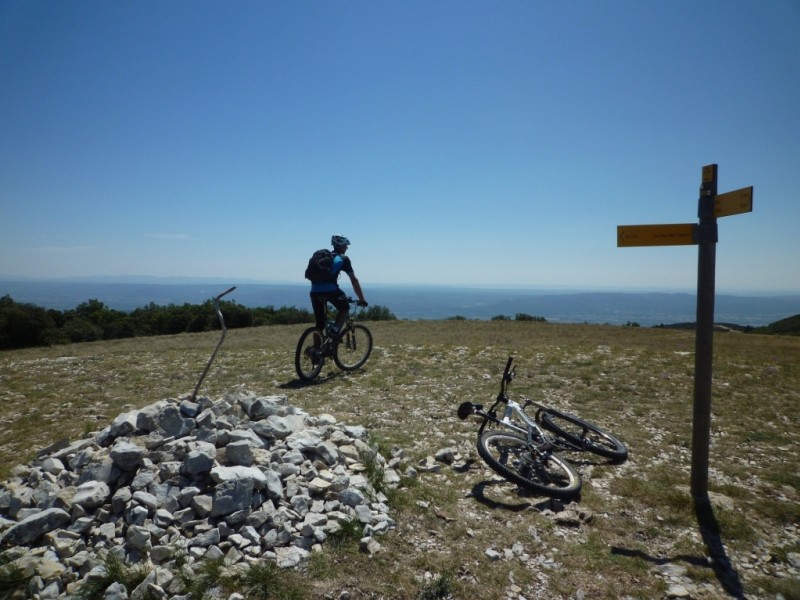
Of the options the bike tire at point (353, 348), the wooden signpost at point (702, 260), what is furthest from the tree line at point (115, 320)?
the wooden signpost at point (702, 260)

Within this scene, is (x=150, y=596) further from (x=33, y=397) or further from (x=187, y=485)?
(x=33, y=397)

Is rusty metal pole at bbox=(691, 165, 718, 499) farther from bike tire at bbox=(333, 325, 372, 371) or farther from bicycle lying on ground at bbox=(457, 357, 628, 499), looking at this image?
bike tire at bbox=(333, 325, 372, 371)

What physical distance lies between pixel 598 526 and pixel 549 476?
94 cm

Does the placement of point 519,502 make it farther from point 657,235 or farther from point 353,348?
point 353,348

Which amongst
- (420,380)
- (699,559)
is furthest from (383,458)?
(420,380)

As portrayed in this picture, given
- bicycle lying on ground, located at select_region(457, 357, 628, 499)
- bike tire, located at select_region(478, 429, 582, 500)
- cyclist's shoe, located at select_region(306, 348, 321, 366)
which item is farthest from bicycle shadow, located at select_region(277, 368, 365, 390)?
bike tire, located at select_region(478, 429, 582, 500)

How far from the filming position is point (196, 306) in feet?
84.4

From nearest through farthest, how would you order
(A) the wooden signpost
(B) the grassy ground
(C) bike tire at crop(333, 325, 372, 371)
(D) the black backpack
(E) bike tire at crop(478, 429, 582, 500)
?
(B) the grassy ground → (A) the wooden signpost → (E) bike tire at crop(478, 429, 582, 500) → (D) the black backpack → (C) bike tire at crop(333, 325, 372, 371)

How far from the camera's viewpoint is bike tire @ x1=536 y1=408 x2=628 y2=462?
5.73m

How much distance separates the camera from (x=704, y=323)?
14.8 feet

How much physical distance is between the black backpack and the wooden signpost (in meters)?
6.21

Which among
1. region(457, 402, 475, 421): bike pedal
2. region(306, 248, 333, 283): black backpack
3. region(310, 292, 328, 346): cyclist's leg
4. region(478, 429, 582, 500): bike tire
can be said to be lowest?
Result: region(478, 429, 582, 500): bike tire

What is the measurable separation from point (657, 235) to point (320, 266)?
6.57 m

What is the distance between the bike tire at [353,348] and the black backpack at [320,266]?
1.53m
